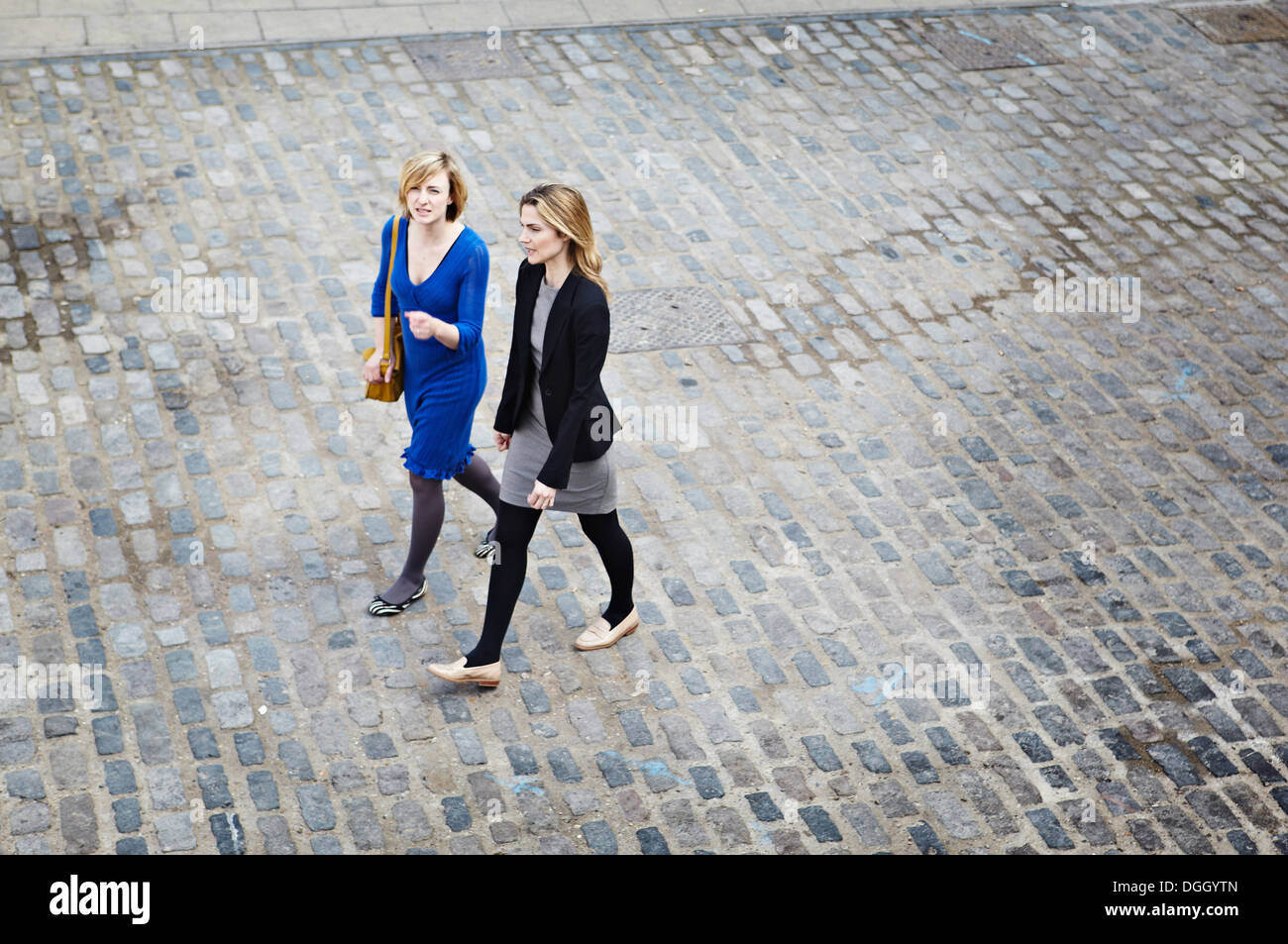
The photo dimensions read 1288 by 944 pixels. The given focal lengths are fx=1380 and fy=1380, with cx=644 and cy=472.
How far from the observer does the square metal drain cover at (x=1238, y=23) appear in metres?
12.7


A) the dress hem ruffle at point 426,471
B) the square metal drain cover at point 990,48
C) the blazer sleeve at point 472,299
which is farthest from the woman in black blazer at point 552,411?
the square metal drain cover at point 990,48

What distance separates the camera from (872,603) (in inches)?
260

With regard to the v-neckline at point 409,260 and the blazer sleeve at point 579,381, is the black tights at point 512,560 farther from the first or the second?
the v-neckline at point 409,260

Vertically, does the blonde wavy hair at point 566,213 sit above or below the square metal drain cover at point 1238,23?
above

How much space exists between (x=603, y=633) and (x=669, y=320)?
2790 millimetres

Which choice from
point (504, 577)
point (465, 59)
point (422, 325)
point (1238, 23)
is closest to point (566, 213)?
point (422, 325)

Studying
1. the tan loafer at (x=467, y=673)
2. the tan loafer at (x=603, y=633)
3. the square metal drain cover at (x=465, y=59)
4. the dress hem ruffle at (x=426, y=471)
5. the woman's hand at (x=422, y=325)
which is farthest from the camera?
the square metal drain cover at (x=465, y=59)

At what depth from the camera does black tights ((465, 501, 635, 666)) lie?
5.75 m

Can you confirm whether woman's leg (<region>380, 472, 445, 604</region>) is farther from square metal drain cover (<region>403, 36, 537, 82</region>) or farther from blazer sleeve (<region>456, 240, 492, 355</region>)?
square metal drain cover (<region>403, 36, 537, 82</region>)

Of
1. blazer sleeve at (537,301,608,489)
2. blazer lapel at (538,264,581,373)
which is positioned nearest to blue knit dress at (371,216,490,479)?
blazer lapel at (538,264,581,373)

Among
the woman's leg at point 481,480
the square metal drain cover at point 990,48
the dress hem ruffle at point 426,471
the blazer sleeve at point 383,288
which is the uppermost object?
the blazer sleeve at point 383,288

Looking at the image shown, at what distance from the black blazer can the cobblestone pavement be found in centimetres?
116

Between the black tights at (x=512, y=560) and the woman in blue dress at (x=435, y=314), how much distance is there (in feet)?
1.42
